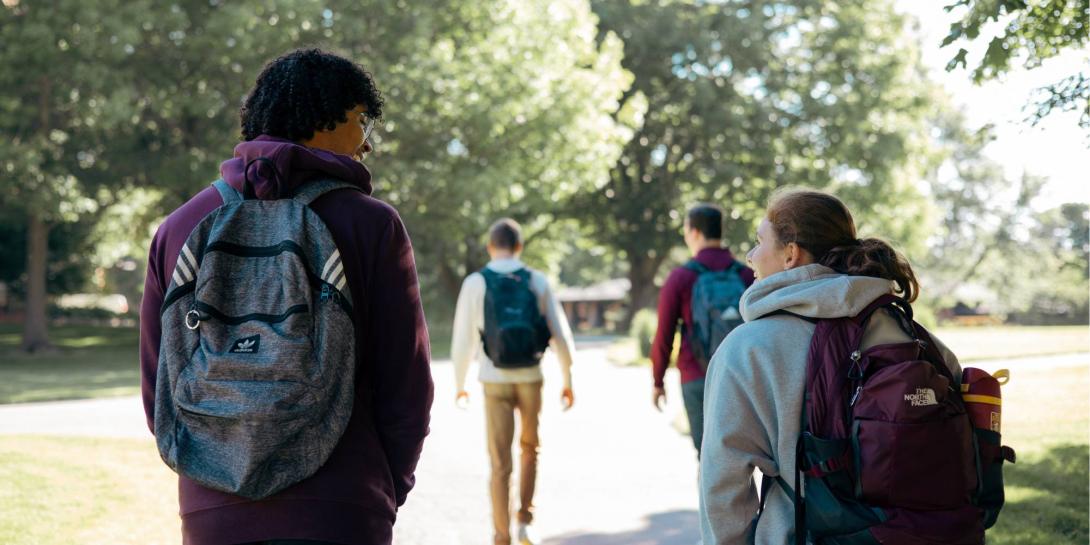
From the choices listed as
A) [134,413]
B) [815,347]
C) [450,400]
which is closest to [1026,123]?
[815,347]

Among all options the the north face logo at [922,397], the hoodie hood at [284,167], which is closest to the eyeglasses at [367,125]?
the hoodie hood at [284,167]

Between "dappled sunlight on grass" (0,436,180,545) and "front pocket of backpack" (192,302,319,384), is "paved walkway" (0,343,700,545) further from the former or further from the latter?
"front pocket of backpack" (192,302,319,384)

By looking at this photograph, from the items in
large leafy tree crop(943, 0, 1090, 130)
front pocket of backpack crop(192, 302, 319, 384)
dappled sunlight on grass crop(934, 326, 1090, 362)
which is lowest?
dappled sunlight on grass crop(934, 326, 1090, 362)

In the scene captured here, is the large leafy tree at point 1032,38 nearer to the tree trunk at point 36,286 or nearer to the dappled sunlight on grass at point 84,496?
the dappled sunlight on grass at point 84,496

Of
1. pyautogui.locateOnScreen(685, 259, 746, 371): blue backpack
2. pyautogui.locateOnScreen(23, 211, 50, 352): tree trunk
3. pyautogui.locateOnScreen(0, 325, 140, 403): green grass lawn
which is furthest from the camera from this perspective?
pyautogui.locateOnScreen(23, 211, 50, 352): tree trunk

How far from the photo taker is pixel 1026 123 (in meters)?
7.47

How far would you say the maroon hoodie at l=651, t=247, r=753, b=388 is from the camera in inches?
242

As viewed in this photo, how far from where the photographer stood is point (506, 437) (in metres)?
6.46

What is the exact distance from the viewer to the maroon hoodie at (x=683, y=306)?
6.16 meters

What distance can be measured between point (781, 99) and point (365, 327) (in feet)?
118

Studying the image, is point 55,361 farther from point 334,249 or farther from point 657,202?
point 334,249

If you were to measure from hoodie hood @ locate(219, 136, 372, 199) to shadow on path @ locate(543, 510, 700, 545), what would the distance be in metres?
4.60

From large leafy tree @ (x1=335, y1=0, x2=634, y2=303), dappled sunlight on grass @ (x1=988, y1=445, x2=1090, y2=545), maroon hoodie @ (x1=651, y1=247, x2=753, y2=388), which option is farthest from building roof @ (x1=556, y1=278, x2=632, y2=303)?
maroon hoodie @ (x1=651, y1=247, x2=753, y2=388)

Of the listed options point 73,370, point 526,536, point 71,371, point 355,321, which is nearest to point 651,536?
point 526,536
